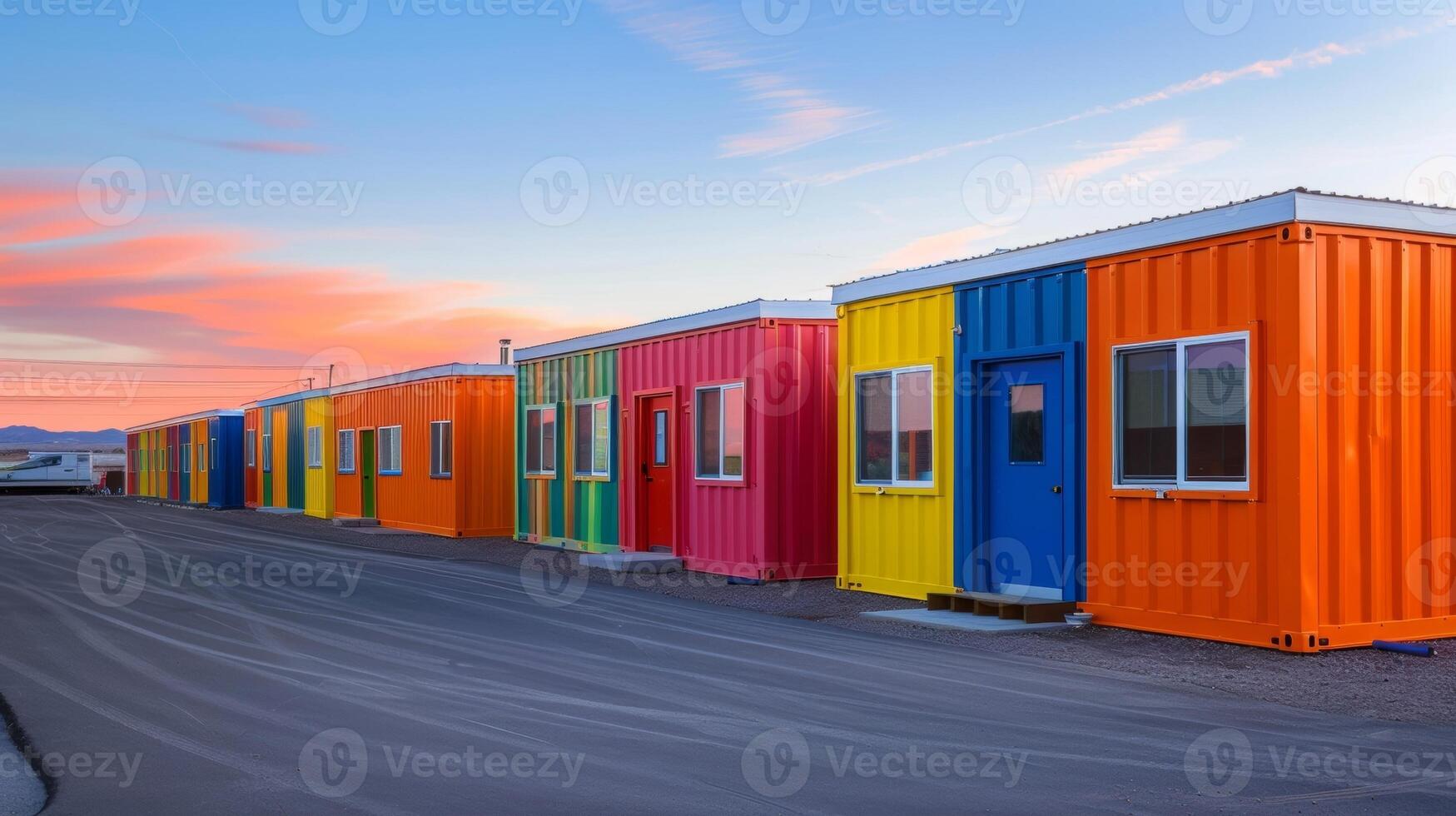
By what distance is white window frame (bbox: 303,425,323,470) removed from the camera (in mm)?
37875

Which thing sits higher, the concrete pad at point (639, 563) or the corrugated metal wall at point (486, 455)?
the corrugated metal wall at point (486, 455)

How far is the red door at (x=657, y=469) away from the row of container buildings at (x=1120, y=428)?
7 centimetres

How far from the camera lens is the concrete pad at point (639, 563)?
711 inches

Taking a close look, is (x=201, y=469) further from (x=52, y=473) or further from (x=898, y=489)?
(x=898, y=489)

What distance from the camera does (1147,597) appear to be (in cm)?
1130

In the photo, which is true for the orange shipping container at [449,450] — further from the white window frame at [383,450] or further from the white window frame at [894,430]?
the white window frame at [894,430]

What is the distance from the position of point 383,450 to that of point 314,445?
722 cm

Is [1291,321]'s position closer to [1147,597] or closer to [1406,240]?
[1406,240]

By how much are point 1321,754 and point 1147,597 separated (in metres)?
4.50

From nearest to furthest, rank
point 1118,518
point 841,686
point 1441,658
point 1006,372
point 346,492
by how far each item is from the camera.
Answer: point 841,686
point 1441,658
point 1118,518
point 1006,372
point 346,492

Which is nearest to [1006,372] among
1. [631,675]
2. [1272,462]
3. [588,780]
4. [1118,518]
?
[1118,518]

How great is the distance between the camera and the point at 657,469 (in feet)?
65.1

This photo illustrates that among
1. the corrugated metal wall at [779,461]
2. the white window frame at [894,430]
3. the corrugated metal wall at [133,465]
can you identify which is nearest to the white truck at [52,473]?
the corrugated metal wall at [133,465]

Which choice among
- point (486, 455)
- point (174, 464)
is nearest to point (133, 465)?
point (174, 464)
